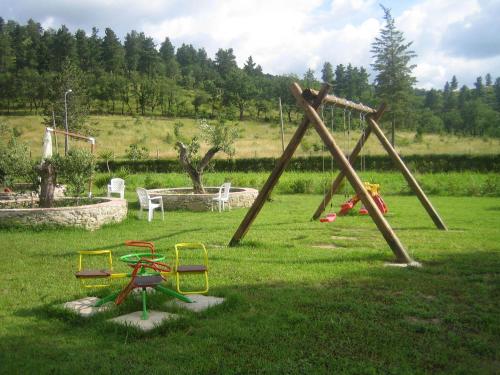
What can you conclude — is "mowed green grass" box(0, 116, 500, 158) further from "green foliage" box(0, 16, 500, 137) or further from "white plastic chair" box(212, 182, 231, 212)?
"white plastic chair" box(212, 182, 231, 212)

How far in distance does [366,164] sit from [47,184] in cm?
1936

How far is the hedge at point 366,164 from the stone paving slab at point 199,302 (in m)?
16.6

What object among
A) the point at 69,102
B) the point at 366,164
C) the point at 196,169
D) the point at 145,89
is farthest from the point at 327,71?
the point at 196,169

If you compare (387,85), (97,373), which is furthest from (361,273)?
(387,85)

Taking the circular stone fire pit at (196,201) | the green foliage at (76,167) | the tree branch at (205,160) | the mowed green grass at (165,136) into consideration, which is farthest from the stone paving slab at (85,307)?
the mowed green grass at (165,136)

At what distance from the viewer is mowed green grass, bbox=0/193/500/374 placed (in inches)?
139

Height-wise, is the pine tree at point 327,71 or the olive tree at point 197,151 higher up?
the pine tree at point 327,71

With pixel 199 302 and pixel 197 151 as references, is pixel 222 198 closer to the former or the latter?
pixel 197 151

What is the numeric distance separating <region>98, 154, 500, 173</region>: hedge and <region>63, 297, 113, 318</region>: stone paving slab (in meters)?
16.6

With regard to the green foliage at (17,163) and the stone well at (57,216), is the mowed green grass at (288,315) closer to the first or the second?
the stone well at (57,216)

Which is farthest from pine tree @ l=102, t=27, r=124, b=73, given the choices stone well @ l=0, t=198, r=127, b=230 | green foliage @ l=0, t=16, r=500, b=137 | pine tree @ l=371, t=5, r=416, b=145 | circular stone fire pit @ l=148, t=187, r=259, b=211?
stone well @ l=0, t=198, r=127, b=230

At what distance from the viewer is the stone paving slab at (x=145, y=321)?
423 cm

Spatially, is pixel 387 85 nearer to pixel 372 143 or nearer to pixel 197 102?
pixel 372 143

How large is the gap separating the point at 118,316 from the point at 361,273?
10.1 ft
